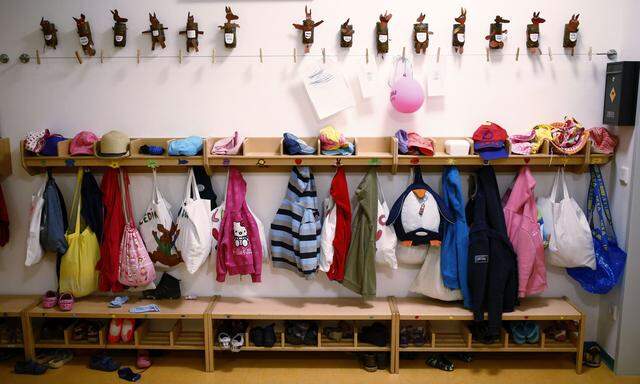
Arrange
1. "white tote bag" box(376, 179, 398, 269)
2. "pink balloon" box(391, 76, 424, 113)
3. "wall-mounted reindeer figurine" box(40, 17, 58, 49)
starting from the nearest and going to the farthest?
1. "pink balloon" box(391, 76, 424, 113)
2. "wall-mounted reindeer figurine" box(40, 17, 58, 49)
3. "white tote bag" box(376, 179, 398, 269)

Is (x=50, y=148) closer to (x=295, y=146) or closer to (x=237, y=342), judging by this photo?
(x=295, y=146)

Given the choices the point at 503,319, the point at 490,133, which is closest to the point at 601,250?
the point at 503,319

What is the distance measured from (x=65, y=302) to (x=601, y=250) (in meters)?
3.41

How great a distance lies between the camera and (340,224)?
12.1 feet

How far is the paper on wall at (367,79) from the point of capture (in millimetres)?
3633

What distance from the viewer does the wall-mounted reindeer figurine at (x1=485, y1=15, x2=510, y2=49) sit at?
3535 mm

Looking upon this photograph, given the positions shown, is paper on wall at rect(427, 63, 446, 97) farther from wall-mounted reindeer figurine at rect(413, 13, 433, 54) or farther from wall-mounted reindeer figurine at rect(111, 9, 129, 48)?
wall-mounted reindeer figurine at rect(111, 9, 129, 48)

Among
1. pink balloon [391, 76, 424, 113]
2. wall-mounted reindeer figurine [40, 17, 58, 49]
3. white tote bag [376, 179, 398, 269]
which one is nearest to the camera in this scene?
pink balloon [391, 76, 424, 113]

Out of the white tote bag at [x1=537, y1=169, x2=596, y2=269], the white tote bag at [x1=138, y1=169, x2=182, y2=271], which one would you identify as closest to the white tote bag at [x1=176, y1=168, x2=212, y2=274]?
the white tote bag at [x1=138, y1=169, x2=182, y2=271]

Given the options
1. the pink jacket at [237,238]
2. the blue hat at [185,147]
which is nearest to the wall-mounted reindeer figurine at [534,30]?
the pink jacket at [237,238]

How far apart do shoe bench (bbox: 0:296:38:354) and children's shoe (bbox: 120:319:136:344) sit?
0.60m

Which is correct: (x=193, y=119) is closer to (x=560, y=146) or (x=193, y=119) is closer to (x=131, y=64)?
(x=131, y=64)

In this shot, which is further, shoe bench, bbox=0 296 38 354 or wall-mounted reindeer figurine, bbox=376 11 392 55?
shoe bench, bbox=0 296 38 354

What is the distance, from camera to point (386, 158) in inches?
139
